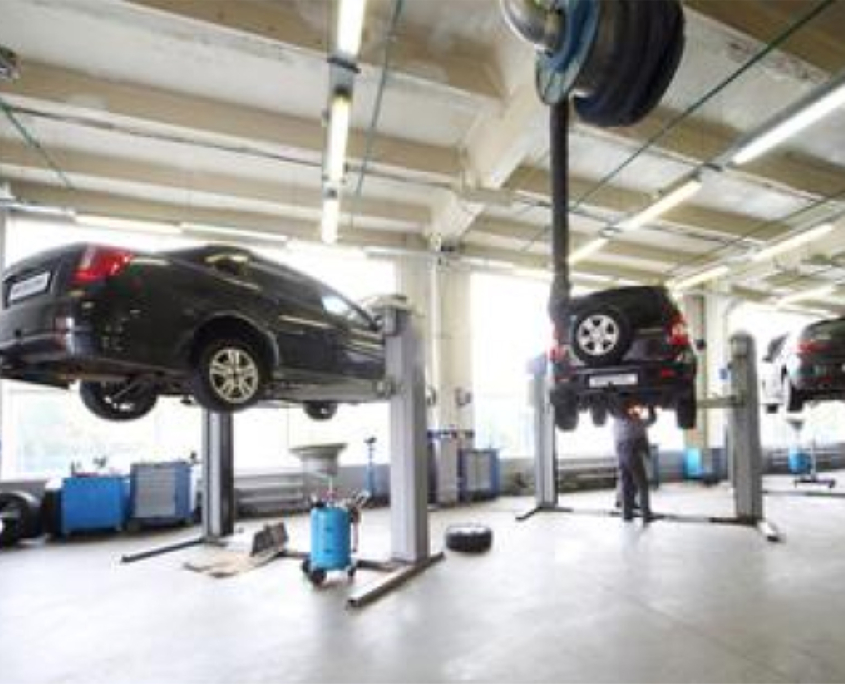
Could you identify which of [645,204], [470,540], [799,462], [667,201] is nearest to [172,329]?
[470,540]

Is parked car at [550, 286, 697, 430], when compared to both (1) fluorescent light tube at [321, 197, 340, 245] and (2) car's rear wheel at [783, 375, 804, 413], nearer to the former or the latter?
(1) fluorescent light tube at [321, 197, 340, 245]

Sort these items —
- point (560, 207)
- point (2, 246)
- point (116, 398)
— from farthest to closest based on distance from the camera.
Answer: point (2, 246) → point (116, 398) → point (560, 207)

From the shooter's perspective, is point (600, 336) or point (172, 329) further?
point (172, 329)

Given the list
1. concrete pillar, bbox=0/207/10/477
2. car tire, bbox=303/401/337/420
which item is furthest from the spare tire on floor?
concrete pillar, bbox=0/207/10/477

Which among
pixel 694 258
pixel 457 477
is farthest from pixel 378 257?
pixel 694 258

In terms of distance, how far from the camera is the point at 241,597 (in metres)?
4.17

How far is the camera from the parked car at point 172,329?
3395mm

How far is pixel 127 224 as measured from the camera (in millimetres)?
7781

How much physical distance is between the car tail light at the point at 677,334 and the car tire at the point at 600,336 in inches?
25.6

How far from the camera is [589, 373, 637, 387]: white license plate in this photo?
94.3 inches

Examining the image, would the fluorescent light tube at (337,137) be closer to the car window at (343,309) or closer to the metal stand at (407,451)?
the car window at (343,309)

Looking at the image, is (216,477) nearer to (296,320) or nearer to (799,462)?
(296,320)

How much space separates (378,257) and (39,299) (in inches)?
257

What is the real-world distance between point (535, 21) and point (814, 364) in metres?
7.06
